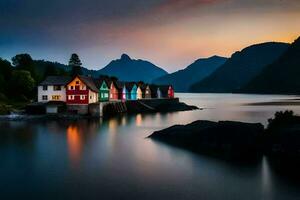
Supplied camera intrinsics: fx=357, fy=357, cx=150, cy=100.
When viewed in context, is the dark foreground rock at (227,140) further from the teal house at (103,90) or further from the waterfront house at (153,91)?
the waterfront house at (153,91)

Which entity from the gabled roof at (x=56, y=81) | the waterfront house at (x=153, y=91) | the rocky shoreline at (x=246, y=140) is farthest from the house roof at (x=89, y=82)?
the waterfront house at (x=153, y=91)

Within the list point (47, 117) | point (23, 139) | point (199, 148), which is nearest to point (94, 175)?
point (199, 148)

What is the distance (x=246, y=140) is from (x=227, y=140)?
237 cm

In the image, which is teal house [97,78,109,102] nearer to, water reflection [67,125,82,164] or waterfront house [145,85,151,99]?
water reflection [67,125,82,164]

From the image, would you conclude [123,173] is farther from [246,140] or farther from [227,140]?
[246,140]

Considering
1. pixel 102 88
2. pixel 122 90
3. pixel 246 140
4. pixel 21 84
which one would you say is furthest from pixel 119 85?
pixel 246 140

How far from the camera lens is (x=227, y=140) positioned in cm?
4612

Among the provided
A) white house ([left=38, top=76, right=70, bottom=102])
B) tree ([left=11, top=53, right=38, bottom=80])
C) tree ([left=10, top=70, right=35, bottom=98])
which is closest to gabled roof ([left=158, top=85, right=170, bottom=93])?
tree ([left=11, top=53, right=38, bottom=80])

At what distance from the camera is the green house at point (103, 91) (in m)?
99.7

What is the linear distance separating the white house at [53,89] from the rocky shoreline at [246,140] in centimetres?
4965

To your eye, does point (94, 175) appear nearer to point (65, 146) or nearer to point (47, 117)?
point (65, 146)

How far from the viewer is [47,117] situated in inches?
3339

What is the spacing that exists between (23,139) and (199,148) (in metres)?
28.1

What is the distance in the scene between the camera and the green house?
327 ft
